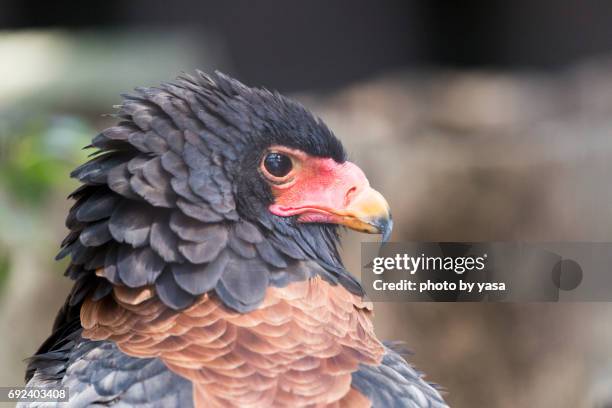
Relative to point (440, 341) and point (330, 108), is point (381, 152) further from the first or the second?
point (440, 341)

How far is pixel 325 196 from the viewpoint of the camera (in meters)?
0.96

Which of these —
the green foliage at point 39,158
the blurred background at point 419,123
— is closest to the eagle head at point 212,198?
the green foliage at point 39,158

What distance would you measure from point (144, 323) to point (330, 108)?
141 cm

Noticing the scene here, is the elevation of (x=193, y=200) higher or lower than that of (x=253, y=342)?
higher

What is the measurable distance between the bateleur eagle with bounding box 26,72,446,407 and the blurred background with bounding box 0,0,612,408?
0.70m

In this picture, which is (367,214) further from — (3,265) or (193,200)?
(3,265)

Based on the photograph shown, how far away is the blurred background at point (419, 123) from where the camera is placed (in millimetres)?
1799

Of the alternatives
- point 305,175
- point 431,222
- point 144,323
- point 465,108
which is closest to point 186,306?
point 144,323

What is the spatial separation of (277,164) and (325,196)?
74 millimetres

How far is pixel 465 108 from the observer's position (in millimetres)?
2486

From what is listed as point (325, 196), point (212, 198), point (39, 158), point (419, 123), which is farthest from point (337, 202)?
point (419, 123)

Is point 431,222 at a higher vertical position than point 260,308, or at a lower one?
higher

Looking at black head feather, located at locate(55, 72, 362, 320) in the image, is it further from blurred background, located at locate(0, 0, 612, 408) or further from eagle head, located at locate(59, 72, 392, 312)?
blurred background, located at locate(0, 0, 612, 408)

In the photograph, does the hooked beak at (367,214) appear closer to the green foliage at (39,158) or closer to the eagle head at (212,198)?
the eagle head at (212,198)
